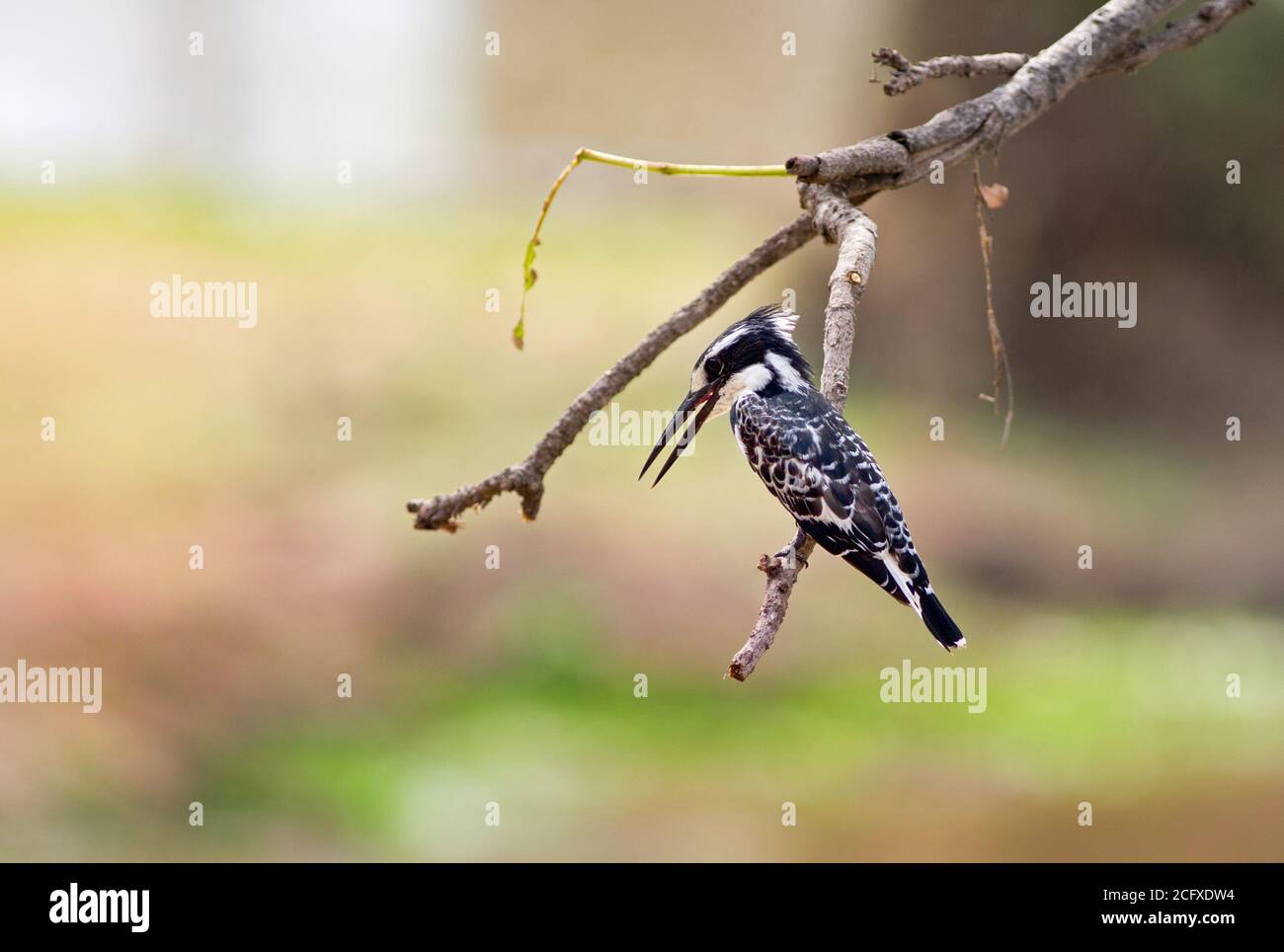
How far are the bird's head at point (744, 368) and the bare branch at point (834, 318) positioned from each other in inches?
16.0

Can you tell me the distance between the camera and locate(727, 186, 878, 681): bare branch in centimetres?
168

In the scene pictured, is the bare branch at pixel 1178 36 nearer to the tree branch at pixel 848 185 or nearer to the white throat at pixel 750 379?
the tree branch at pixel 848 185

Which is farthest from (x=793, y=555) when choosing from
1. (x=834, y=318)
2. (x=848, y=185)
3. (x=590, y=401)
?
(x=848, y=185)

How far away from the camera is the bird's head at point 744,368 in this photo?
2641mm

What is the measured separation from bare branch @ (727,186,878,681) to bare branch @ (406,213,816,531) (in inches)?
3.7

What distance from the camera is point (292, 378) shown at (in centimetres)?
855

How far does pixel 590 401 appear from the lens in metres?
2.31

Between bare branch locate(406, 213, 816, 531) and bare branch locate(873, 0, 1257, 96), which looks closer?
bare branch locate(406, 213, 816, 531)

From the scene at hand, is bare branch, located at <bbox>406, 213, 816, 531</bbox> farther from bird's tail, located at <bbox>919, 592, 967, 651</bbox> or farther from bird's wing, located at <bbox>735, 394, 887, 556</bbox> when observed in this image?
bird's tail, located at <bbox>919, 592, 967, 651</bbox>

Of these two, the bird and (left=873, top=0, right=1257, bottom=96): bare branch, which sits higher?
(left=873, top=0, right=1257, bottom=96): bare branch

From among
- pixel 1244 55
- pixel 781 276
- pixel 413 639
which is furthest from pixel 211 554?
pixel 1244 55

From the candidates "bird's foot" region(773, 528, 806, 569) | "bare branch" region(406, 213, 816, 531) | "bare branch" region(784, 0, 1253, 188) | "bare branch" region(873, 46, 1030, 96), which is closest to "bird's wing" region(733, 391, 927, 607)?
"bird's foot" region(773, 528, 806, 569)

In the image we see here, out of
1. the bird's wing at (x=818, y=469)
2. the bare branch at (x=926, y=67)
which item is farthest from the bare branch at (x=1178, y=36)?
the bird's wing at (x=818, y=469)

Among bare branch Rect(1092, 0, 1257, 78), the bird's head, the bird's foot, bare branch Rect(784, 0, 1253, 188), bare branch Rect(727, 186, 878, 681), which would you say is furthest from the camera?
bare branch Rect(1092, 0, 1257, 78)
